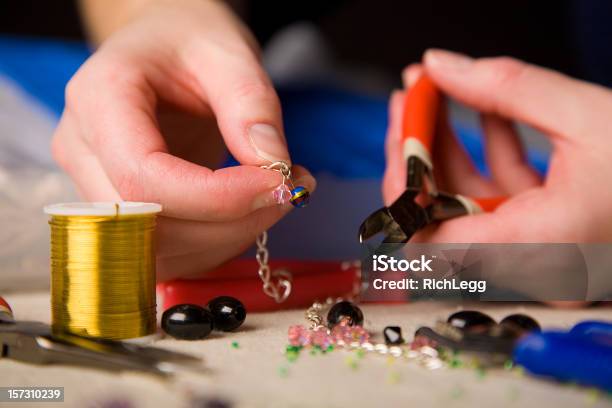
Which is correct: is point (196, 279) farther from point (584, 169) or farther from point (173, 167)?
point (584, 169)

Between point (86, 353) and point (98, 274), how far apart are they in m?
0.11

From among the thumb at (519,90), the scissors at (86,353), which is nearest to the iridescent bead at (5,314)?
the scissors at (86,353)

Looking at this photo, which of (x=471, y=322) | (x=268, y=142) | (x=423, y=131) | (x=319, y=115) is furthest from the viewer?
(x=319, y=115)

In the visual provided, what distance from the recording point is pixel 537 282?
38.3 inches

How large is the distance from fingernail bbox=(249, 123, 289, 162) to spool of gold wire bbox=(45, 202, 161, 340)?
6.1 inches

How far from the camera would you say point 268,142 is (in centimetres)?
85

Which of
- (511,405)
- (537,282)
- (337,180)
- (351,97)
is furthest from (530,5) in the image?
(511,405)

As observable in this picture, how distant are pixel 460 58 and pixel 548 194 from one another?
14.1 inches

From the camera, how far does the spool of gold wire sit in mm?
750

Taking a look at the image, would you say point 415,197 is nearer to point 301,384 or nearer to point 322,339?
point 322,339

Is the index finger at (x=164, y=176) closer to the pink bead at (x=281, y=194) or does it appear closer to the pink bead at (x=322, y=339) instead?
the pink bead at (x=281, y=194)

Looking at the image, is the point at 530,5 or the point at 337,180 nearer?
the point at 337,180

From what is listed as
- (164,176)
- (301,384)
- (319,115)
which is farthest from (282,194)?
(319,115)

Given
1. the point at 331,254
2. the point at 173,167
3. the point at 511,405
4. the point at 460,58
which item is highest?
the point at 460,58
